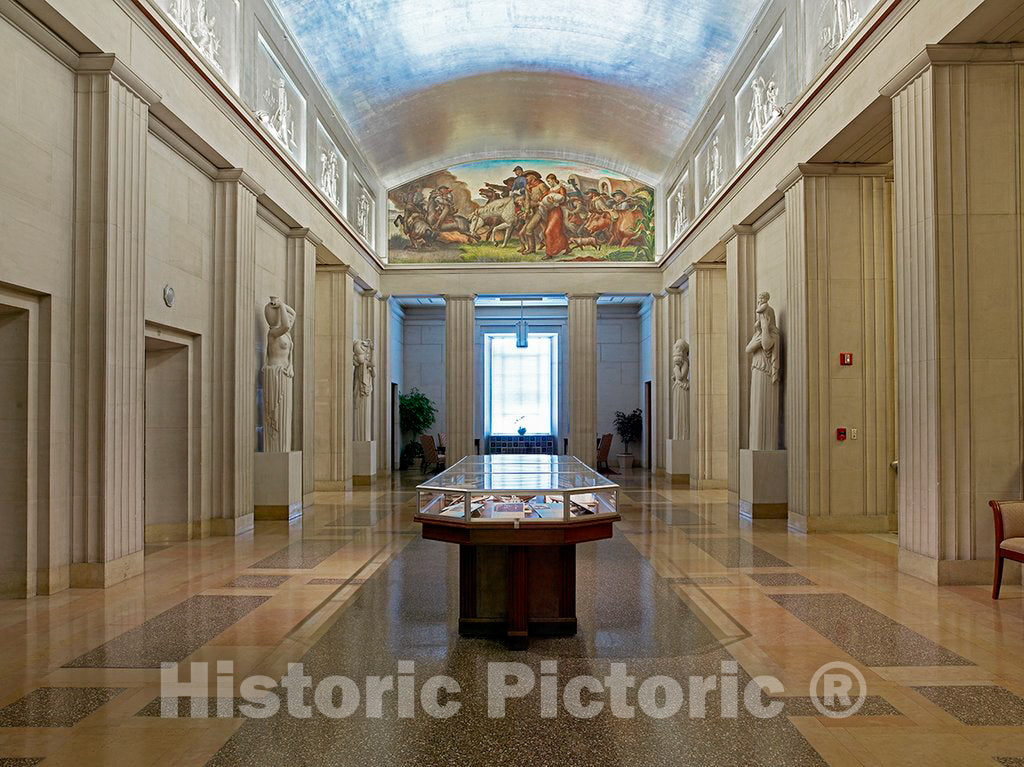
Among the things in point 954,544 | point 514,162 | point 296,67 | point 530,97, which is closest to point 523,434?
point 514,162

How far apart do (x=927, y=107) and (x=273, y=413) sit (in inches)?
398

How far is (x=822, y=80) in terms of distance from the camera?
35.5 ft

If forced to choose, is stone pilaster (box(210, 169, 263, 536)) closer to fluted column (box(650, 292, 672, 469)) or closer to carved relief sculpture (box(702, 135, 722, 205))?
carved relief sculpture (box(702, 135, 722, 205))

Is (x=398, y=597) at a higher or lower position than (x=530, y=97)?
lower

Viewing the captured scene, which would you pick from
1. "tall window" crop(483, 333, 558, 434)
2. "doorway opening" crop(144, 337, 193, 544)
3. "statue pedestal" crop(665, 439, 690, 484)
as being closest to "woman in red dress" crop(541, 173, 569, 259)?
"statue pedestal" crop(665, 439, 690, 484)

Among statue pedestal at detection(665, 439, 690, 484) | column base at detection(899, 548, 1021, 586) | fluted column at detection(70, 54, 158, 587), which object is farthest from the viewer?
statue pedestal at detection(665, 439, 690, 484)

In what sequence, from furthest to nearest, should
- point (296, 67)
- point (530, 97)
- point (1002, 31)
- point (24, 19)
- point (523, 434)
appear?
point (523, 434) < point (530, 97) < point (296, 67) < point (1002, 31) < point (24, 19)

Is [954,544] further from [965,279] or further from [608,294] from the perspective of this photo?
[608,294]

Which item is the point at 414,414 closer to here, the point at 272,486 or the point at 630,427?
the point at 630,427

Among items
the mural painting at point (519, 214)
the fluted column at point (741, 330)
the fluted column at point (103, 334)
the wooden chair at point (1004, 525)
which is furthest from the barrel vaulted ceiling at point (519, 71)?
the wooden chair at point (1004, 525)

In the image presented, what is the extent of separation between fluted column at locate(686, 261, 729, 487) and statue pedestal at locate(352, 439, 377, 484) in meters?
7.88

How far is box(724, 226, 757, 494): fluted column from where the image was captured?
15203mm

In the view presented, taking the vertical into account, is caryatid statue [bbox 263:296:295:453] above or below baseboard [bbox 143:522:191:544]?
above

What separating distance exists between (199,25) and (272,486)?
679 centimetres
